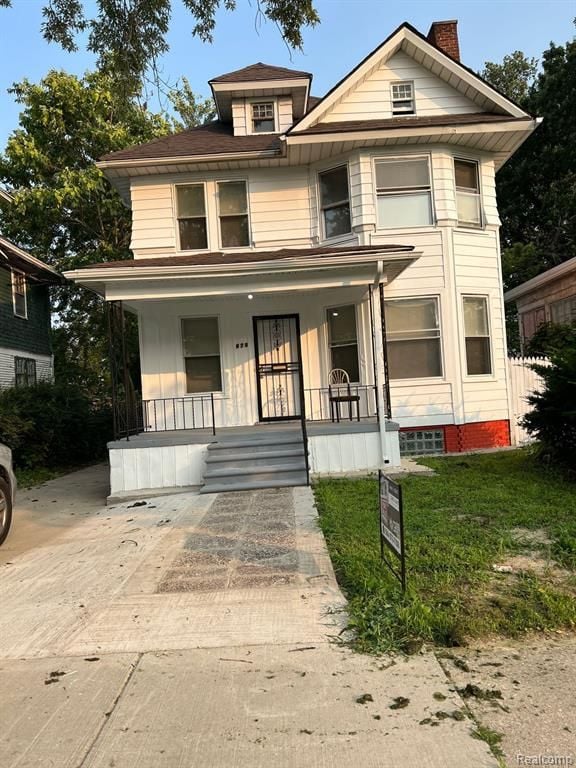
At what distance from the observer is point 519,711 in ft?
8.98

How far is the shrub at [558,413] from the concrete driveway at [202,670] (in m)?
4.20

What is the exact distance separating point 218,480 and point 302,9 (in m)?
6.17

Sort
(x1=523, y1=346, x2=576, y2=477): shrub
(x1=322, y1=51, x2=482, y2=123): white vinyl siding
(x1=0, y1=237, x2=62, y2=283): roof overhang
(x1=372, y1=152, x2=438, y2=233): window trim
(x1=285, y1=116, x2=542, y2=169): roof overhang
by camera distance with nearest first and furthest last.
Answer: (x1=523, y1=346, x2=576, y2=477): shrub, (x1=285, y1=116, x2=542, y2=169): roof overhang, (x1=372, y1=152, x2=438, y2=233): window trim, (x1=322, y1=51, x2=482, y2=123): white vinyl siding, (x1=0, y1=237, x2=62, y2=283): roof overhang

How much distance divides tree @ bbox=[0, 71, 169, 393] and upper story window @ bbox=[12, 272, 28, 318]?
258 cm

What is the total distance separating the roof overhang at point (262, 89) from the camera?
13.0 meters

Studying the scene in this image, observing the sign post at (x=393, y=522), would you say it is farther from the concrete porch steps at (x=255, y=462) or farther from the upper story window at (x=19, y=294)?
the upper story window at (x=19, y=294)

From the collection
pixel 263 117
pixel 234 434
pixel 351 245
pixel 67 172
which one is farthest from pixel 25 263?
pixel 234 434

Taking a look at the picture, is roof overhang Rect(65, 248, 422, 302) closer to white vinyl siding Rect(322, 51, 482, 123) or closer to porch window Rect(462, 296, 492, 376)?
porch window Rect(462, 296, 492, 376)

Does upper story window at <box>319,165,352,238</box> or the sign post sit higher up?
upper story window at <box>319,165,352,238</box>

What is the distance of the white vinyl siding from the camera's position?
1210cm

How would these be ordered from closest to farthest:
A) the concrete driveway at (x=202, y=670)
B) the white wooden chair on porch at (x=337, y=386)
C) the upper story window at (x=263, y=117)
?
the concrete driveway at (x=202, y=670)
the white wooden chair on porch at (x=337, y=386)
the upper story window at (x=263, y=117)

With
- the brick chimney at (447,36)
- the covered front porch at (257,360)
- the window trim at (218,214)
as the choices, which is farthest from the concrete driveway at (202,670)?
the brick chimney at (447,36)

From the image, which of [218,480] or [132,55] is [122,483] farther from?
[132,55]

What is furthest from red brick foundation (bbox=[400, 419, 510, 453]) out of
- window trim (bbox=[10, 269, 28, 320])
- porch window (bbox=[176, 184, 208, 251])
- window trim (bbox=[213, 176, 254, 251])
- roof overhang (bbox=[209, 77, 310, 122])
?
window trim (bbox=[10, 269, 28, 320])
